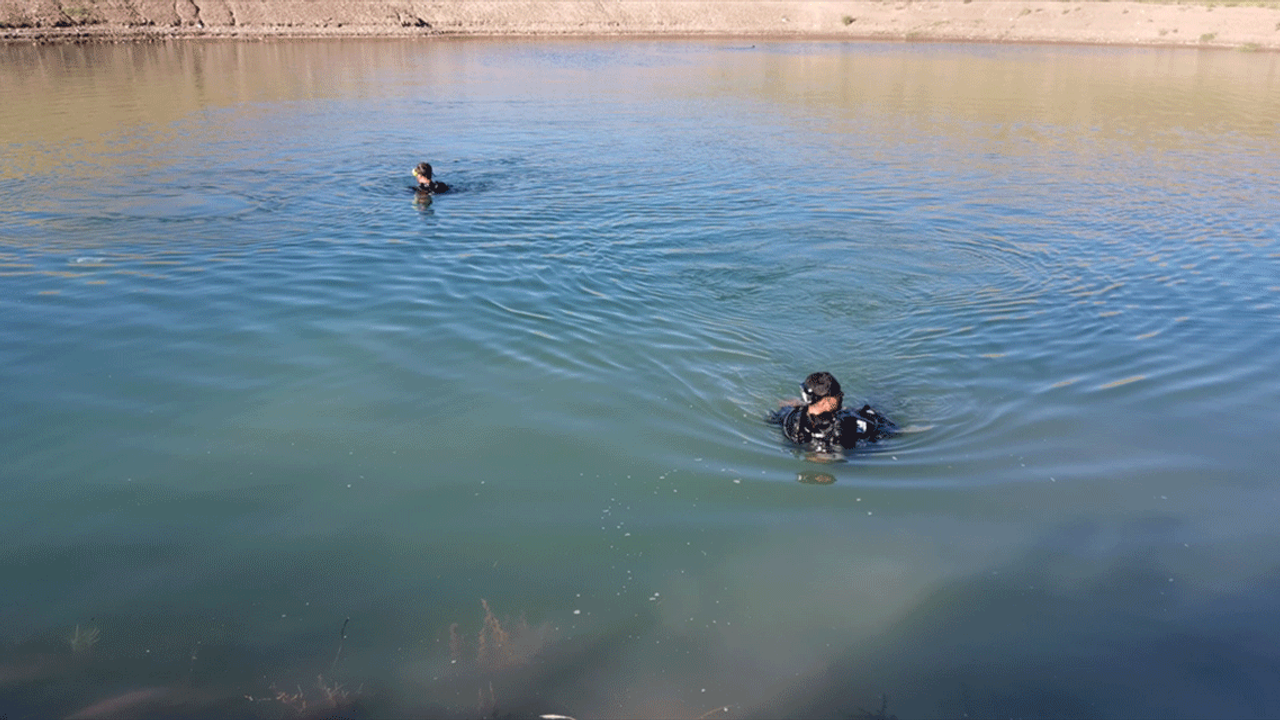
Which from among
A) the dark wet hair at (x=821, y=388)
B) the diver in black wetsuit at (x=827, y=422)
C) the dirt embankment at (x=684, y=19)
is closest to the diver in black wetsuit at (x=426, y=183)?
the diver in black wetsuit at (x=827, y=422)

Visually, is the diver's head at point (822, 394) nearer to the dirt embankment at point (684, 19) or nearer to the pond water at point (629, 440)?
the pond water at point (629, 440)

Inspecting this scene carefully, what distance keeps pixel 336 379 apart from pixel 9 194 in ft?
32.7

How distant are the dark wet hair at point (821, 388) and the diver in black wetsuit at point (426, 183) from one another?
9256 millimetres

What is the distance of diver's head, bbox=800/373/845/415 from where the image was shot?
6.84m

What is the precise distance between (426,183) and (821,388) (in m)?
9.77

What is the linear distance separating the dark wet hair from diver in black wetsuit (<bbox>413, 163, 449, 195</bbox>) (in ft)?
30.4

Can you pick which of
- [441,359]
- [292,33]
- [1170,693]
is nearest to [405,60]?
[292,33]

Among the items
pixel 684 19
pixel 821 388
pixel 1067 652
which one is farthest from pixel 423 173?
pixel 684 19

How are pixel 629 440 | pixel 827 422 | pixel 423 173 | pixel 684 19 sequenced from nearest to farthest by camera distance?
pixel 827 422 → pixel 629 440 → pixel 423 173 → pixel 684 19

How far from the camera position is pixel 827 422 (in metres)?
7.03

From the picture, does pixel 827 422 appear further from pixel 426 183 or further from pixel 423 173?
pixel 426 183

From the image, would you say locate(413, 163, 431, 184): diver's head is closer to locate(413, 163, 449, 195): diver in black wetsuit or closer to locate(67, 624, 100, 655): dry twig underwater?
locate(413, 163, 449, 195): diver in black wetsuit

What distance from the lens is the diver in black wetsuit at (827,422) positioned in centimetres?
689

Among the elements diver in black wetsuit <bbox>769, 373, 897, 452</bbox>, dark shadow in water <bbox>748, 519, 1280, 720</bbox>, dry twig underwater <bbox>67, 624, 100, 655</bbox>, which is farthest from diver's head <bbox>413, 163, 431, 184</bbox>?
dark shadow in water <bbox>748, 519, 1280, 720</bbox>
